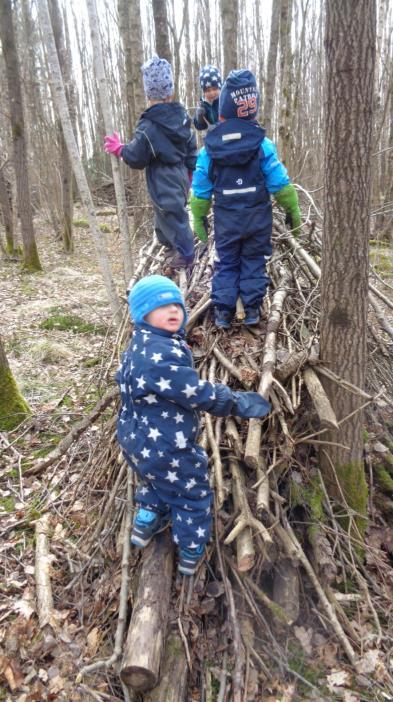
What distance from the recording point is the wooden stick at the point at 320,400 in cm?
226

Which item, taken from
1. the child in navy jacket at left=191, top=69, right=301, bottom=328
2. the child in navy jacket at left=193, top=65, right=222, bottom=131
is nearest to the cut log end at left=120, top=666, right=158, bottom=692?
the child in navy jacket at left=191, top=69, right=301, bottom=328

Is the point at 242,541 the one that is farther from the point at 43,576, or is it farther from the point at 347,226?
the point at 347,226

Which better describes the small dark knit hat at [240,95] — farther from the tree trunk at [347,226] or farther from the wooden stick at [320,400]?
the wooden stick at [320,400]

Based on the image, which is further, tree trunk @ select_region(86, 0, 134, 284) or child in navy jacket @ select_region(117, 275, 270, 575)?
tree trunk @ select_region(86, 0, 134, 284)

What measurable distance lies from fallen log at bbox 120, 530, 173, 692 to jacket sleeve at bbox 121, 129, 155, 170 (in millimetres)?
2957

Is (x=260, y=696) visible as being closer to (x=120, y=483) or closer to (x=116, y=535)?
(x=116, y=535)

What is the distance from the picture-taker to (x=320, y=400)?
2.37m

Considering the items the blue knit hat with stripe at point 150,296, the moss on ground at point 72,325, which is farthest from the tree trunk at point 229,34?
the blue knit hat with stripe at point 150,296

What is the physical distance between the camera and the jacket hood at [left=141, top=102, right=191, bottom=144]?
12.5ft

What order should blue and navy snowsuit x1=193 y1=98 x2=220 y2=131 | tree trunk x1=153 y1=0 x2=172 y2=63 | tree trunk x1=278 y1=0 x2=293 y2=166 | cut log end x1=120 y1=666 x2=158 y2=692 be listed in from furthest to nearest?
tree trunk x1=278 y1=0 x2=293 y2=166 < tree trunk x1=153 y1=0 x2=172 y2=63 < blue and navy snowsuit x1=193 y1=98 x2=220 y2=131 < cut log end x1=120 y1=666 x2=158 y2=692

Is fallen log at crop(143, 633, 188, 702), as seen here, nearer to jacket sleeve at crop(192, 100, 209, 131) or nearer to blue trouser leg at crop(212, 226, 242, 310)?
blue trouser leg at crop(212, 226, 242, 310)

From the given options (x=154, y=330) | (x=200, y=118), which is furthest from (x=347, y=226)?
(x=200, y=118)

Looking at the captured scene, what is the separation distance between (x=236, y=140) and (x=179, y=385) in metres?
1.74

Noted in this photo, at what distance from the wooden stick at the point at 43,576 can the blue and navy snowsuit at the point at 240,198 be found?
6.09 ft
